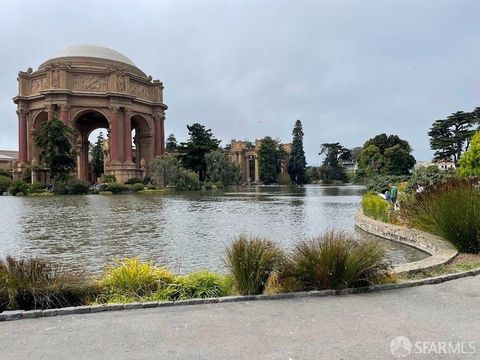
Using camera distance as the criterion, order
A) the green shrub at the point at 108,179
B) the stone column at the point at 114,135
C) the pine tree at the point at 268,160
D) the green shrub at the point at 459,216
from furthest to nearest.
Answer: the pine tree at the point at 268,160 → the stone column at the point at 114,135 → the green shrub at the point at 108,179 → the green shrub at the point at 459,216

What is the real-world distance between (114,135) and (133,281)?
228 feet

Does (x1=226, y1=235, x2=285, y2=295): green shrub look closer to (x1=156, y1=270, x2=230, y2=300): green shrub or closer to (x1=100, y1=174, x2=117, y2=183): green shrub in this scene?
(x1=156, y1=270, x2=230, y2=300): green shrub

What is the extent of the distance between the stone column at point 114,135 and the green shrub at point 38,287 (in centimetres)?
6805

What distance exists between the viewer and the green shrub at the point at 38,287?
17.4 feet

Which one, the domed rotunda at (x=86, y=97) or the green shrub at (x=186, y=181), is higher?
the domed rotunda at (x=86, y=97)

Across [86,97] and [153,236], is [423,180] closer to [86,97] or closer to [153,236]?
[153,236]

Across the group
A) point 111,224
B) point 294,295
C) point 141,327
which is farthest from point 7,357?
point 111,224

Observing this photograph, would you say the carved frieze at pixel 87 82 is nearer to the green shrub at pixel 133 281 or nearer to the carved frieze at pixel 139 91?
the carved frieze at pixel 139 91

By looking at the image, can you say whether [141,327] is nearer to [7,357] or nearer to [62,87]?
[7,357]

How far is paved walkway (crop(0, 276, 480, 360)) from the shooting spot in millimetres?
3874

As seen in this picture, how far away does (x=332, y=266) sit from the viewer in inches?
235

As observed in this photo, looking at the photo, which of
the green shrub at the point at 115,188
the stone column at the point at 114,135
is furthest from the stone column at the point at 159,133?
the green shrub at the point at 115,188

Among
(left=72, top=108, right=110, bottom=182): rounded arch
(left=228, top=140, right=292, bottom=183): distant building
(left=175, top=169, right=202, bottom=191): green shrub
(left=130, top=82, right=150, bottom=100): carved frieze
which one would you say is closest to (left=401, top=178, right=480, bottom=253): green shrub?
(left=175, top=169, right=202, bottom=191): green shrub

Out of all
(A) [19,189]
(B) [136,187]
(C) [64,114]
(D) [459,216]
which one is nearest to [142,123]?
(C) [64,114]
